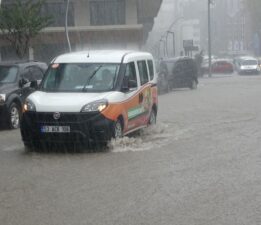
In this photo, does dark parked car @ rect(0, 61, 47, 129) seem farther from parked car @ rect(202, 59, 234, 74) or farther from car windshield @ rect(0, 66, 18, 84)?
parked car @ rect(202, 59, 234, 74)

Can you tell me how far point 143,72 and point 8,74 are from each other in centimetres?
392

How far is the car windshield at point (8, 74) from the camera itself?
15633mm

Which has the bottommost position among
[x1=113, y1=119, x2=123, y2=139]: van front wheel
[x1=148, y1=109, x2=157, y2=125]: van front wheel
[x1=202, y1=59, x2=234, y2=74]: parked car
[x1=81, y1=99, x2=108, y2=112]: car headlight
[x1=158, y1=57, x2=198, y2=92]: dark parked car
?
[x1=202, y1=59, x2=234, y2=74]: parked car

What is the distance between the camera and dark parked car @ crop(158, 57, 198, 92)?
30.0 m

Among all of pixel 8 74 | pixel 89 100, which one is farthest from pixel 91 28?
pixel 89 100

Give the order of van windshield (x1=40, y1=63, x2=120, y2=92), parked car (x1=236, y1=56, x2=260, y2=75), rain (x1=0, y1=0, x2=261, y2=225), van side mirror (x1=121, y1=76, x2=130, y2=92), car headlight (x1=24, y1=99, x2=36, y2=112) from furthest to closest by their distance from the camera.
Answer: parked car (x1=236, y1=56, x2=260, y2=75)
van side mirror (x1=121, y1=76, x2=130, y2=92)
van windshield (x1=40, y1=63, x2=120, y2=92)
car headlight (x1=24, y1=99, x2=36, y2=112)
rain (x1=0, y1=0, x2=261, y2=225)

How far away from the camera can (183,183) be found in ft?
28.0

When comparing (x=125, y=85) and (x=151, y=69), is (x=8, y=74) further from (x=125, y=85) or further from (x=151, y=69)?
(x=125, y=85)

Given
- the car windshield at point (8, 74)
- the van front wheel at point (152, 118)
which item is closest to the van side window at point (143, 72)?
the van front wheel at point (152, 118)

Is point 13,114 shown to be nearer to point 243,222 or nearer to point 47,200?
point 47,200

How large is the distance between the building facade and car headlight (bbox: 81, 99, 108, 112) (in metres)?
30.2

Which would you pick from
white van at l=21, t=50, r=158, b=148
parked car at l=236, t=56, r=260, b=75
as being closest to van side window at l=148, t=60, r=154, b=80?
white van at l=21, t=50, r=158, b=148

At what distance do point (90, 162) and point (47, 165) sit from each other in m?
0.69

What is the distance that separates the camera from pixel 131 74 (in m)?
12.7
